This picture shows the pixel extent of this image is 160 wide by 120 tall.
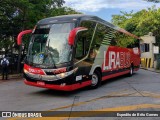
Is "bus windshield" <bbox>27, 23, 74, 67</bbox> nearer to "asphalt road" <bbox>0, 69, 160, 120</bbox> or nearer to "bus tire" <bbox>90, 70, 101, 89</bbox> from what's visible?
"asphalt road" <bbox>0, 69, 160, 120</bbox>

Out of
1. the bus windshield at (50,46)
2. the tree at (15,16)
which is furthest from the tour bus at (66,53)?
the tree at (15,16)

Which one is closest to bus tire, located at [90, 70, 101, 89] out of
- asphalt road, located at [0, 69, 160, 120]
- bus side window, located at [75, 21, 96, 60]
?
asphalt road, located at [0, 69, 160, 120]

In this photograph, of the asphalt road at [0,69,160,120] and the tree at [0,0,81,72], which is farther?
the tree at [0,0,81,72]

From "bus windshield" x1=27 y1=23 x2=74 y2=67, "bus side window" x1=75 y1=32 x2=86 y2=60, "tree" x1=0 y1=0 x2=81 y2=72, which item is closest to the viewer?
"bus windshield" x1=27 y1=23 x2=74 y2=67

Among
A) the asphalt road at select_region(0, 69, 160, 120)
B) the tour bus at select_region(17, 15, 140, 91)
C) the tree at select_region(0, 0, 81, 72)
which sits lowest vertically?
the asphalt road at select_region(0, 69, 160, 120)

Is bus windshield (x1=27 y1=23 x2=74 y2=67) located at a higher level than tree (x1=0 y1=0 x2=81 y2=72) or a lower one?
lower

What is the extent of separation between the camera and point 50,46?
1184 centimetres

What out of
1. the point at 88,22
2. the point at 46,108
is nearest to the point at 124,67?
the point at 88,22

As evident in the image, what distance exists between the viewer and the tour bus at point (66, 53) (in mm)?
11422

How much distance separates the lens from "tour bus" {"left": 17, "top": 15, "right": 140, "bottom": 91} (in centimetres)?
1142

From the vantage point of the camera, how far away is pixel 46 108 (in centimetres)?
946

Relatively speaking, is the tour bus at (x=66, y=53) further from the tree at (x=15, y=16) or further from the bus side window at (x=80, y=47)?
the tree at (x=15, y=16)

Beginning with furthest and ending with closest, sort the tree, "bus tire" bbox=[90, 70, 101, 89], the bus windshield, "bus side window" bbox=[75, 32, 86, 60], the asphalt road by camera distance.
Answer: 1. the tree
2. "bus tire" bbox=[90, 70, 101, 89]
3. "bus side window" bbox=[75, 32, 86, 60]
4. the bus windshield
5. the asphalt road

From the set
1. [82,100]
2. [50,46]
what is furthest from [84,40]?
[82,100]
